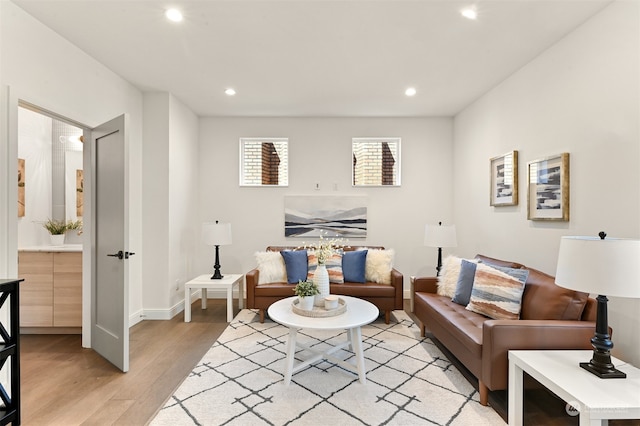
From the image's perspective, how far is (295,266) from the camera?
158 inches

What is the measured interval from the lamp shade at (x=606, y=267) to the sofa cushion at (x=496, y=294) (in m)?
0.90

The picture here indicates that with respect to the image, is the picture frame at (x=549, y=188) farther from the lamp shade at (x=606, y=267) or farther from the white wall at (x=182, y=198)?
the white wall at (x=182, y=198)

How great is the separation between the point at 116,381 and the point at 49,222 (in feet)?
7.74

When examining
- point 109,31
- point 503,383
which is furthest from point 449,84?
point 109,31

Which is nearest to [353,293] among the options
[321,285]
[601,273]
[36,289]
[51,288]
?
[321,285]

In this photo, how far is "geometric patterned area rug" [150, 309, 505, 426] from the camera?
80.6 inches

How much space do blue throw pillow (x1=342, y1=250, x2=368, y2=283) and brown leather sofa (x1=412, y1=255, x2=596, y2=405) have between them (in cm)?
143

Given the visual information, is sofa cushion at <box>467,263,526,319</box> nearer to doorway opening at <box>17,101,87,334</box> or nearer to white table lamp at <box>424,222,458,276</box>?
white table lamp at <box>424,222,458,276</box>

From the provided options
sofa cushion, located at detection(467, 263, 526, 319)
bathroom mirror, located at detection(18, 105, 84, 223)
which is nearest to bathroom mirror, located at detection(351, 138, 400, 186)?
sofa cushion, located at detection(467, 263, 526, 319)

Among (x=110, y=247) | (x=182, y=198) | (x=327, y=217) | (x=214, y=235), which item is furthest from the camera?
(x=327, y=217)

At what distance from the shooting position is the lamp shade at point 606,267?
159 centimetres

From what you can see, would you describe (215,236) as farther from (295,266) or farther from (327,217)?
(327,217)

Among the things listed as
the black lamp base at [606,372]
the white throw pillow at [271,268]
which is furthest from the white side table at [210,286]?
the black lamp base at [606,372]

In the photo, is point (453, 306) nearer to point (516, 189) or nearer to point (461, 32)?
point (516, 189)
